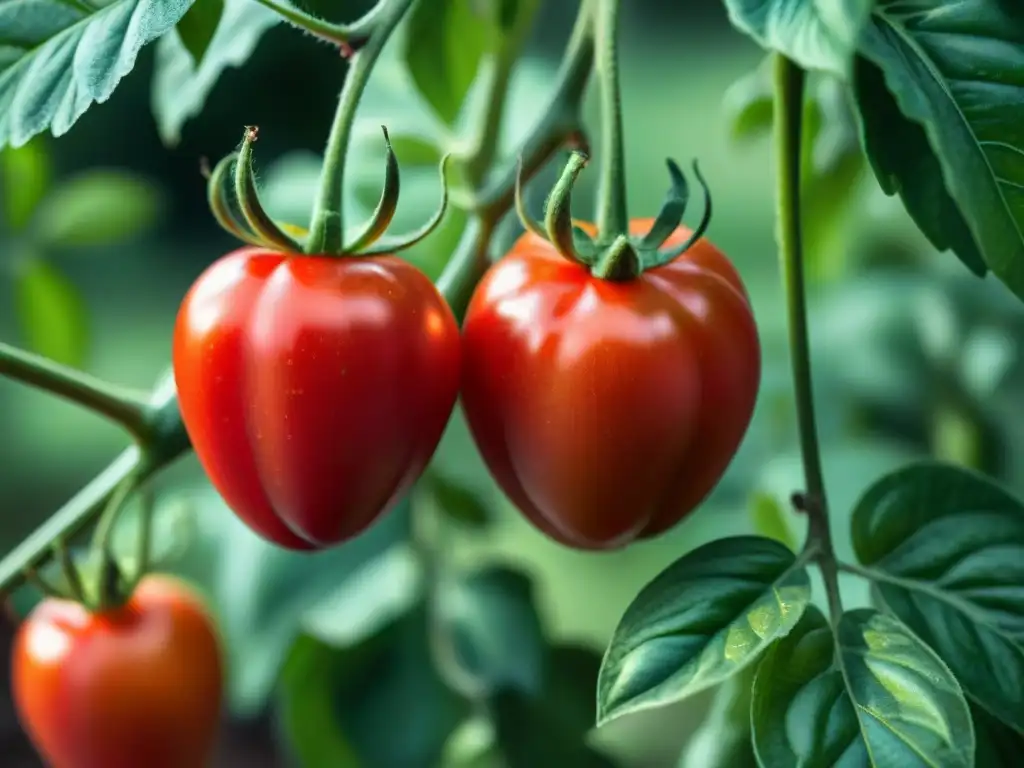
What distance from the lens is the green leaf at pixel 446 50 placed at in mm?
569

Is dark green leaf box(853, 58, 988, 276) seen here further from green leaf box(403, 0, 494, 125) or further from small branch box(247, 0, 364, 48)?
green leaf box(403, 0, 494, 125)

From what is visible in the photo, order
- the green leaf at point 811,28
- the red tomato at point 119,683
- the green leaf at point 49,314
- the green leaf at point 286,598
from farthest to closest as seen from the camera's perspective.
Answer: the green leaf at point 49,314 < the green leaf at point 286,598 < the red tomato at point 119,683 < the green leaf at point 811,28

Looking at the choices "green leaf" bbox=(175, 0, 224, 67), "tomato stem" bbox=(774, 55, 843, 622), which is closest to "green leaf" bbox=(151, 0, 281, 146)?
"green leaf" bbox=(175, 0, 224, 67)

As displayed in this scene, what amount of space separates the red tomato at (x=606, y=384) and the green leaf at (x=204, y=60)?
161mm

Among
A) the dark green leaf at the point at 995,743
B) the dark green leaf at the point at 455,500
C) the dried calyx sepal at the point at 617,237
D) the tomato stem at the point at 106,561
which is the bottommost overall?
the dark green leaf at the point at 455,500

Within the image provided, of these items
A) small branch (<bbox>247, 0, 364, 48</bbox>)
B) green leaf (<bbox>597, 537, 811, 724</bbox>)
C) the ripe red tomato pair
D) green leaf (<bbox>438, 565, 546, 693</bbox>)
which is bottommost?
green leaf (<bbox>438, 565, 546, 693</bbox>)

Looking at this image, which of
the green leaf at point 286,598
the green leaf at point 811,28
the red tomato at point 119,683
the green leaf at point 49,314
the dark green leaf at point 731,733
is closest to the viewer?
the green leaf at point 811,28

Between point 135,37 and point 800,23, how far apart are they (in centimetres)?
16

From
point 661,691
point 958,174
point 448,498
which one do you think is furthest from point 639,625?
point 448,498

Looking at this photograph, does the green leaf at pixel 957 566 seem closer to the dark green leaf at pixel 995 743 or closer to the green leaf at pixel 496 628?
the dark green leaf at pixel 995 743

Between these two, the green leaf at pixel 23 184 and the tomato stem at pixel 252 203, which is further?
the green leaf at pixel 23 184

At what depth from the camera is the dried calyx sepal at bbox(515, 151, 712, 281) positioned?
33cm

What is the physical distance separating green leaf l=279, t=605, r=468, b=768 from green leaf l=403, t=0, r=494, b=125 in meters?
0.27

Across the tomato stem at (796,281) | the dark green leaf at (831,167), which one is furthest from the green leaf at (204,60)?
the dark green leaf at (831,167)
